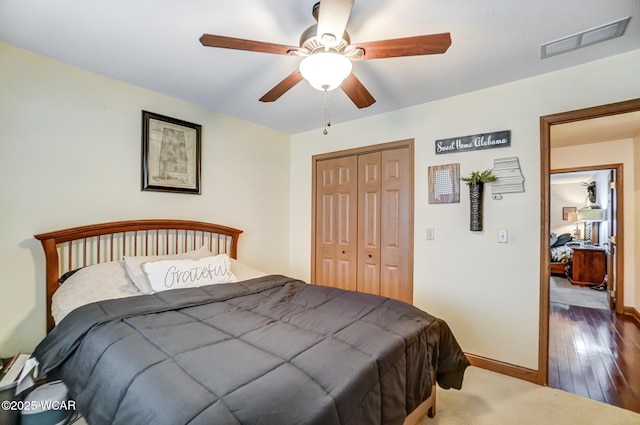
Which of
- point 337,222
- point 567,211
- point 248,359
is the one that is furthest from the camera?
point 567,211

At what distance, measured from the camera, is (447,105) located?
2.72 m

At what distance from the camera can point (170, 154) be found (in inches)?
108

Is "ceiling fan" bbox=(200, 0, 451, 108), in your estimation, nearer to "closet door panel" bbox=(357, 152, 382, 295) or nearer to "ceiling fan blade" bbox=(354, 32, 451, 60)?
"ceiling fan blade" bbox=(354, 32, 451, 60)

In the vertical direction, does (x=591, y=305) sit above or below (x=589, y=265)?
below

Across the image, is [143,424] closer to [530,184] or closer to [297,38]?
[297,38]

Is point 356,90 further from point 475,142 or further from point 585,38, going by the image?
point 585,38

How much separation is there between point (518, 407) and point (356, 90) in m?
2.49

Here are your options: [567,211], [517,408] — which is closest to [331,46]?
[517,408]

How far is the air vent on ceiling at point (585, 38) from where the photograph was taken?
1690 mm

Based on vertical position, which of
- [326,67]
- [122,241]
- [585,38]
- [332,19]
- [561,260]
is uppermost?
[585,38]

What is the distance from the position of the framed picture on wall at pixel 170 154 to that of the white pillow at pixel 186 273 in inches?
34.0

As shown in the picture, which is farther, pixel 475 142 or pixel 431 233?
pixel 431 233

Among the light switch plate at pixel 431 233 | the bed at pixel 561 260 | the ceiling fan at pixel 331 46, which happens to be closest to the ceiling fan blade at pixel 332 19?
the ceiling fan at pixel 331 46

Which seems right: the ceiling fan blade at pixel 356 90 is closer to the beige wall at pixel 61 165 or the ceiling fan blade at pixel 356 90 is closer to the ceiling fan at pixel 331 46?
the ceiling fan at pixel 331 46
